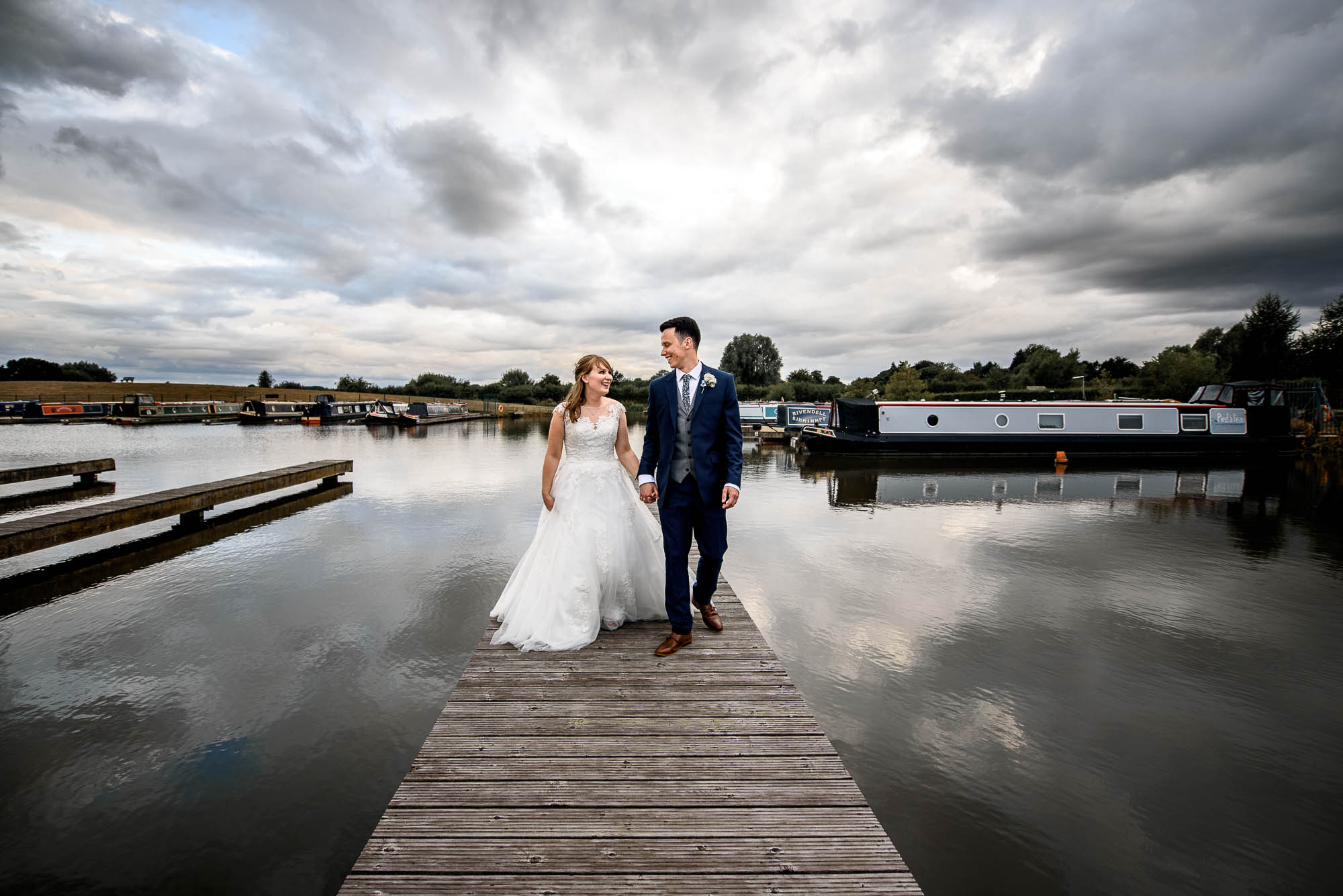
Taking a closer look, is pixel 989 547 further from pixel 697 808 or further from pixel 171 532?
pixel 171 532

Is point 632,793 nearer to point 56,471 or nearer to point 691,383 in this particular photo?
point 691,383

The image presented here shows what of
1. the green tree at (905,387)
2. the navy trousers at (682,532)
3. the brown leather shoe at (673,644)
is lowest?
the brown leather shoe at (673,644)

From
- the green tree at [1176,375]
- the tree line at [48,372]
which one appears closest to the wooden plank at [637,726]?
the green tree at [1176,375]

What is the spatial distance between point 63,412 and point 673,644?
69834 mm

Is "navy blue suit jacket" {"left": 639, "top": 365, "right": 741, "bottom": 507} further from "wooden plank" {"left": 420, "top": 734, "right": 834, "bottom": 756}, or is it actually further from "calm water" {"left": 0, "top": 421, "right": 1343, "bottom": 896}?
"calm water" {"left": 0, "top": 421, "right": 1343, "bottom": 896}

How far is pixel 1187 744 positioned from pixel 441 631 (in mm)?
6512

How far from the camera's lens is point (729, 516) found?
11766 mm

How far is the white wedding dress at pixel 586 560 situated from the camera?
404cm

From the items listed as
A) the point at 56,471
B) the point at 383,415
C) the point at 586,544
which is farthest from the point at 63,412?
the point at 586,544

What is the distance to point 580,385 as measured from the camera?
4328 millimetres

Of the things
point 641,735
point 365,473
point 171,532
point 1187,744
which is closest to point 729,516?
point 1187,744

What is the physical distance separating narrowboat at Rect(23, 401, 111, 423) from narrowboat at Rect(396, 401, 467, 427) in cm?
2740

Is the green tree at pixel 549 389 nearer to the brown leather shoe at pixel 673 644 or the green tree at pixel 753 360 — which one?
the green tree at pixel 753 360

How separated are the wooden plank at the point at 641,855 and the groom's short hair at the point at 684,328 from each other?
3008 millimetres
